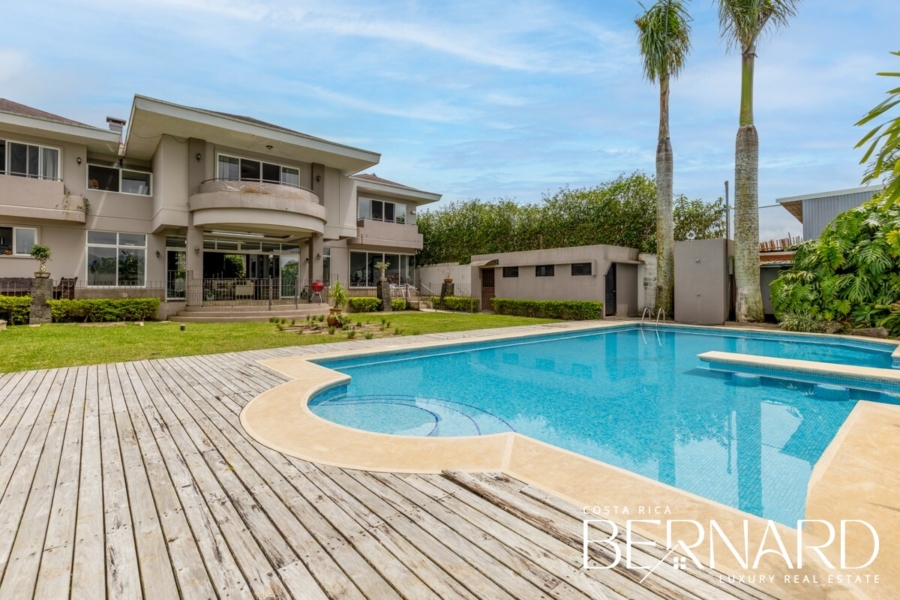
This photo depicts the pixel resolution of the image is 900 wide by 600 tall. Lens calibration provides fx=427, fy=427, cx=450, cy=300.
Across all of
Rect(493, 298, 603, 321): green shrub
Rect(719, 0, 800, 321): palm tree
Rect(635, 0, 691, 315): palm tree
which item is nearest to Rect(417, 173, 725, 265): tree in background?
Rect(635, 0, 691, 315): palm tree

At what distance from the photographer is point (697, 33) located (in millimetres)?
16875

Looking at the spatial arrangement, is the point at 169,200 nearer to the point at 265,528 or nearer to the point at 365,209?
the point at 365,209

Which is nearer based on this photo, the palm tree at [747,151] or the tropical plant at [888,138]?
the tropical plant at [888,138]

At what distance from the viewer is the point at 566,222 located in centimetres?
2241

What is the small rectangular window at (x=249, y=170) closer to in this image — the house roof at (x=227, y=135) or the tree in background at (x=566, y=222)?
the house roof at (x=227, y=135)

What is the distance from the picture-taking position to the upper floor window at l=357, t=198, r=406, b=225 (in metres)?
23.3

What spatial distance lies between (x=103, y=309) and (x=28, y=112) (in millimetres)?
8428

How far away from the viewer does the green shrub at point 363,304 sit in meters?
19.1

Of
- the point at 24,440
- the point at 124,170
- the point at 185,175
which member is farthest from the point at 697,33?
the point at 124,170

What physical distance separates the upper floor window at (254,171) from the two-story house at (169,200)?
41 mm

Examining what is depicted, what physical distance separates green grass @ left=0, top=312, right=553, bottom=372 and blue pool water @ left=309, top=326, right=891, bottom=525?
2.94 meters

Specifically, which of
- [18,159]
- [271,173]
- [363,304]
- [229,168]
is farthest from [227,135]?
[363,304]

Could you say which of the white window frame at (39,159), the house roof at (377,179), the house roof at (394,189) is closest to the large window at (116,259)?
the white window frame at (39,159)

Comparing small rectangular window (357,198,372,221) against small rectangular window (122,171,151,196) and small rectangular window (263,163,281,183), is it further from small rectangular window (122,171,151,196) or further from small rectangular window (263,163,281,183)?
small rectangular window (122,171,151,196)
